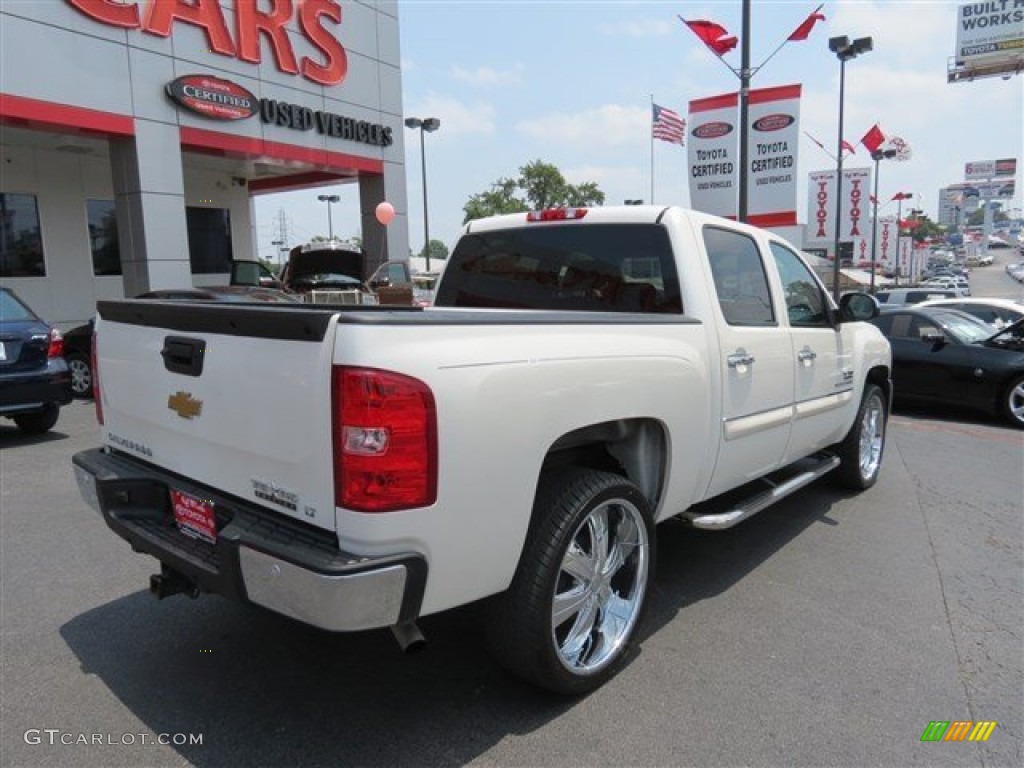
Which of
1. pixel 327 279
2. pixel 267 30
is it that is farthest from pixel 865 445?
pixel 267 30

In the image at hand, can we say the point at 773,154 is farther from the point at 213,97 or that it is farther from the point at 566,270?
the point at 213,97

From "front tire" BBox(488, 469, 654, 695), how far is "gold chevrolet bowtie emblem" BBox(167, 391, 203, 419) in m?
1.30

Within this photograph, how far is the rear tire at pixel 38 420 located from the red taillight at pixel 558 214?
6503 mm

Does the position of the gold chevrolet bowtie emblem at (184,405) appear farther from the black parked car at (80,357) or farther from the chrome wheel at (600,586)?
the black parked car at (80,357)

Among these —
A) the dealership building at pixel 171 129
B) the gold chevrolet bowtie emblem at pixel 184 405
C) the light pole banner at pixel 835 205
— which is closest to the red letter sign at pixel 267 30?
the dealership building at pixel 171 129

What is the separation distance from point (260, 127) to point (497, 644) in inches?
573

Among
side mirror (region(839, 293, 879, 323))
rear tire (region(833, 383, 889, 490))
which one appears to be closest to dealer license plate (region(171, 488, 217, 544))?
side mirror (region(839, 293, 879, 323))

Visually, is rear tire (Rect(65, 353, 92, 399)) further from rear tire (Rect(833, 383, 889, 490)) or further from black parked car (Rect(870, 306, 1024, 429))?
black parked car (Rect(870, 306, 1024, 429))

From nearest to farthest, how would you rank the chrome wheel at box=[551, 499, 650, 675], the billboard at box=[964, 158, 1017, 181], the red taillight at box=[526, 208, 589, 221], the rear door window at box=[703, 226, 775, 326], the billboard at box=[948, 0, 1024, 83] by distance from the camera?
the chrome wheel at box=[551, 499, 650, 675] < the rear door window at box=[703, 226, 775, 326] < the red taillight at box=[526, 208, 589, 221] < the billboard at box=[948, 0, 1024, 83] < the billboard at box=[964, 158, 1017, 181]

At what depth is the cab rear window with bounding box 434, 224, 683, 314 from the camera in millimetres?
3768

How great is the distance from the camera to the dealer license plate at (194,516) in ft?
8.85

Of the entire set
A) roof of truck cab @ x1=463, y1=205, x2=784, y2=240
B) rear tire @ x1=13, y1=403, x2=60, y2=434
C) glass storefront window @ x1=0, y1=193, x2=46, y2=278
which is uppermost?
glass storefront window @ x1=0, y1=193, x2=46, y2=278

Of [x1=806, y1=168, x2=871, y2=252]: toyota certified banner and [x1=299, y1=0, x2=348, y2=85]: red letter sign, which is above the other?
[x1=299, y1=0, x2=348, y2=85]: red letter sign

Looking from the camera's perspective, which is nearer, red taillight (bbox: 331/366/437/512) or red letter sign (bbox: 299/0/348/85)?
red taillight (bbox: 331/366/437/512)
